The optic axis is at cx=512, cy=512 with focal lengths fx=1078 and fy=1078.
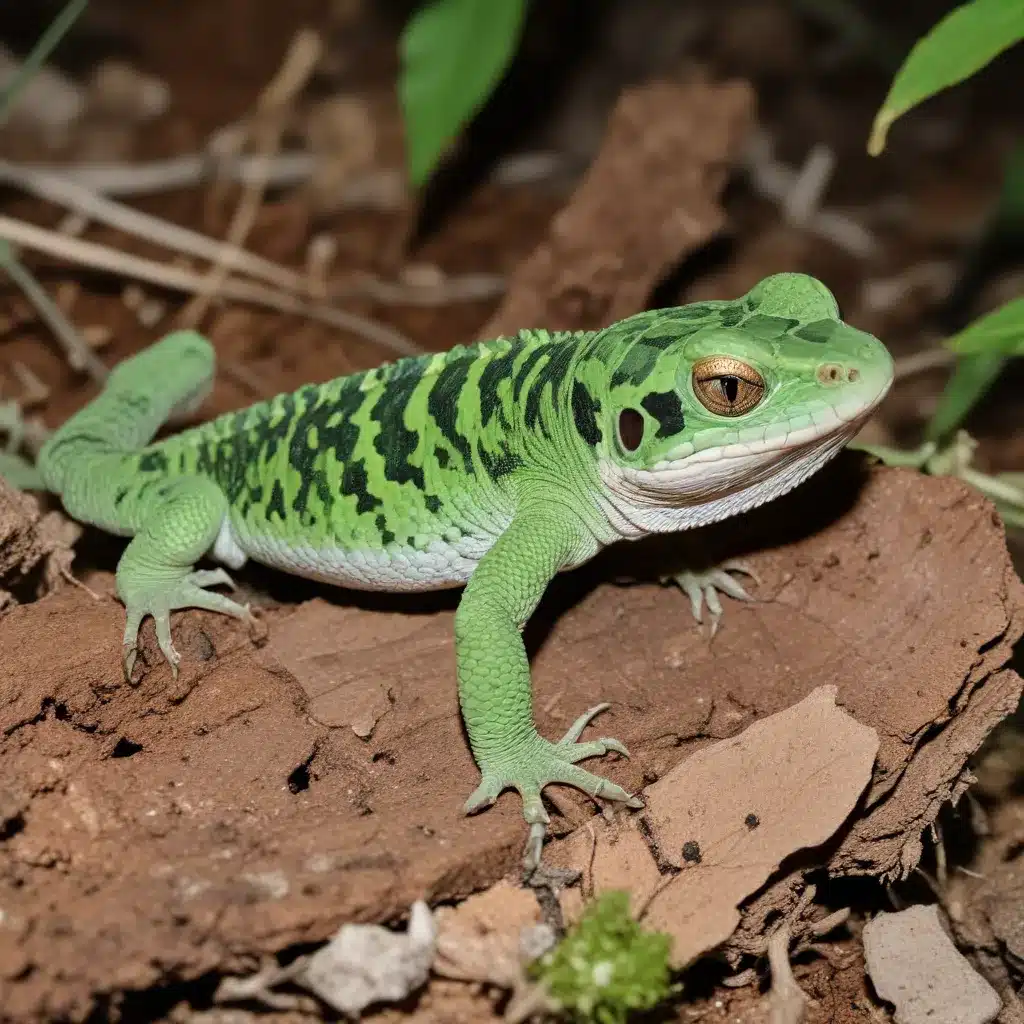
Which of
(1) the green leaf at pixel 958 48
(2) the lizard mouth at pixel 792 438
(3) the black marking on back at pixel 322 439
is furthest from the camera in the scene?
(3) the black marking on back at pixel 322 439

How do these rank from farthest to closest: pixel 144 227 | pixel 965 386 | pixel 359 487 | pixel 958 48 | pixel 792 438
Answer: pixel 144 227, pixel 965 386, pixel 359 487, pixel 958 48, pixel 792 438

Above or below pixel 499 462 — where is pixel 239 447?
above

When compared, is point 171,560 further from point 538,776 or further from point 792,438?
point 792,438

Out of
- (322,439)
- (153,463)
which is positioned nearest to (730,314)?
(322,439)

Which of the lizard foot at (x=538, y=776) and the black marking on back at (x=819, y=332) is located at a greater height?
the black marking on back at (x=819, y=332)

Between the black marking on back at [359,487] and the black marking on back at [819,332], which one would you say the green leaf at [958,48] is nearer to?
the black marking on back at [819,332]

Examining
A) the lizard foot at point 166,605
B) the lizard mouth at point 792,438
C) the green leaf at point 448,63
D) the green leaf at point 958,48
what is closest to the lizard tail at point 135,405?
the lizard foot at point 166,605

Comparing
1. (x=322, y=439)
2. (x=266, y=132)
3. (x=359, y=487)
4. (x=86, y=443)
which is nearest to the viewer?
(x=359, y=487)

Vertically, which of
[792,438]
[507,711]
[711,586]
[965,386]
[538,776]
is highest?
[792,438]
